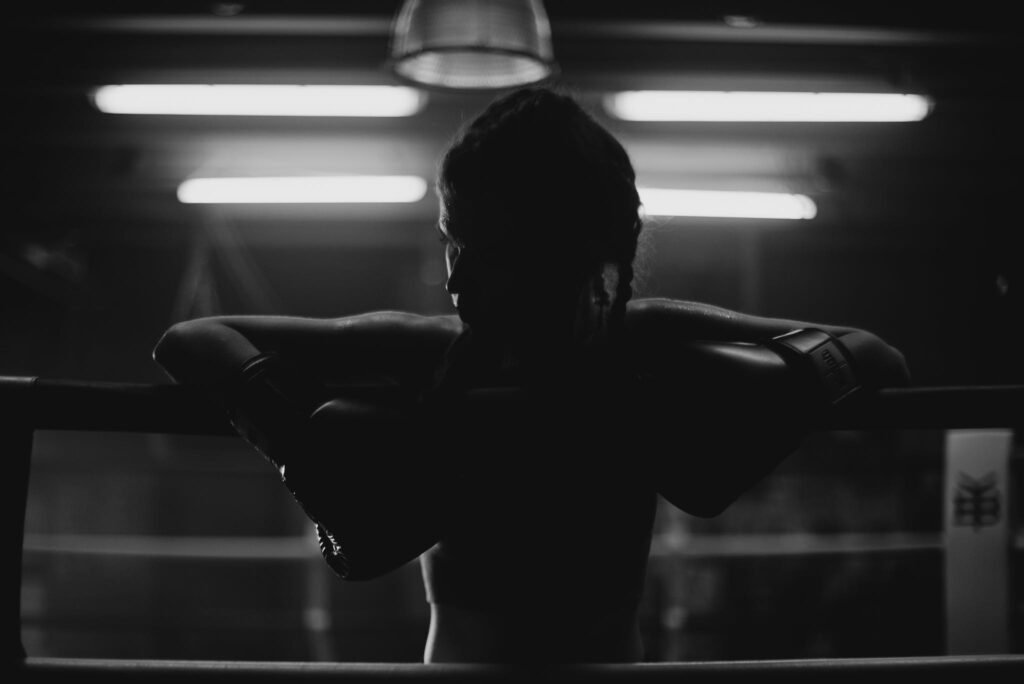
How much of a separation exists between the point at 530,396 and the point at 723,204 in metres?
4.88

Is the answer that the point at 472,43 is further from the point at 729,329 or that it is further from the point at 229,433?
the point at 229,433

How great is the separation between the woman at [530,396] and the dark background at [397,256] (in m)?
0.22

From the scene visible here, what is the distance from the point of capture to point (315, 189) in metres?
5.11

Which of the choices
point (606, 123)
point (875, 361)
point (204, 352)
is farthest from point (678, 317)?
point (606, 123)

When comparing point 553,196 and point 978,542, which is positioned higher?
point 553,196

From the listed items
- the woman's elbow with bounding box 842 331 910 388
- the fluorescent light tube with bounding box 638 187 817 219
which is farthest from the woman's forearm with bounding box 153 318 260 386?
the fluorescent light tube with bounding box 638 187 817 219

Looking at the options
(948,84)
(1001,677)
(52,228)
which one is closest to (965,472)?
(1001,677)

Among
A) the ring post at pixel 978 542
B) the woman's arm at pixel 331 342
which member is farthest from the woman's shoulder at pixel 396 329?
the ring post at pixel 978 542

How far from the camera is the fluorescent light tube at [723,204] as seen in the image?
5.09m

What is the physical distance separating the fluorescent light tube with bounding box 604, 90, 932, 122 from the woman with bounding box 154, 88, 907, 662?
338 cm

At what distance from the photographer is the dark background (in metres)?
3.96

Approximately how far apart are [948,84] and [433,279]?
3906 millimetres

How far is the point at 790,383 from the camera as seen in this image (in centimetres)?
69

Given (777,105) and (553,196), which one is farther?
(777,105)
